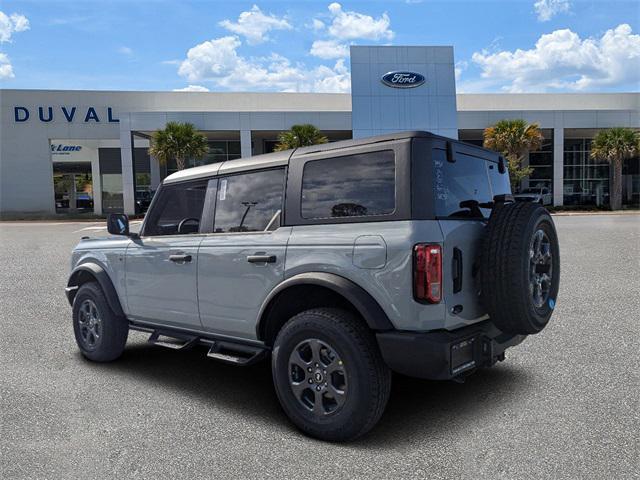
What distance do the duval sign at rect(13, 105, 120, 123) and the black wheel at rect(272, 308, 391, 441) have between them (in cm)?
3937

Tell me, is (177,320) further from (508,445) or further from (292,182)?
(508,445)

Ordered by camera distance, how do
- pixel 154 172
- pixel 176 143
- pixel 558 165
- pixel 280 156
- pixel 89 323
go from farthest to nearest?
pixel 154 172, pixel 558 165, pixel 176 143, pixel 89 323, pixel 280 156

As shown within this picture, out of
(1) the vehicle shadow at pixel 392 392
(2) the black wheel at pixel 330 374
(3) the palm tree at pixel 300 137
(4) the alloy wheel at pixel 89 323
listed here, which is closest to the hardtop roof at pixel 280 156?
(2) the black wheel at pixel 330 374

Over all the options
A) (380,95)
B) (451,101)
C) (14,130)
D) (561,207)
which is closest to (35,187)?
(14,130)

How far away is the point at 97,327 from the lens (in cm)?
514

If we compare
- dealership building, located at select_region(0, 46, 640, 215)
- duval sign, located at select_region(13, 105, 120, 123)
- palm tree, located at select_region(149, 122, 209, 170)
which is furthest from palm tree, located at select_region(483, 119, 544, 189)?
duval sign, located at select_region(13, 105, 120, 123)

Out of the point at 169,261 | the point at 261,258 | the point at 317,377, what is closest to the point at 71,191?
the point at 169,261

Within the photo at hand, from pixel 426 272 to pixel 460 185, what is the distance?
34.3 inches

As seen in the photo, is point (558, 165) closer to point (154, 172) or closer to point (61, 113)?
point (154, 172)

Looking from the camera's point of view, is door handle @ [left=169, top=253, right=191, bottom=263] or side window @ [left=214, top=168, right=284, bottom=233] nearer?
side window @ [left=214, top=168, right=284, bottom=233]

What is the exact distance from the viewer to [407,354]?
3018mm

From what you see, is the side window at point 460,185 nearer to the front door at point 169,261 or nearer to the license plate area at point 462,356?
the license plate area at point 462,356

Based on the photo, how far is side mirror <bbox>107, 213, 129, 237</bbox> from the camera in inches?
184

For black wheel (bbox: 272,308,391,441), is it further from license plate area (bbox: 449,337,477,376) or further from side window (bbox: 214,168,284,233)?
side window (bbox: 214,168,284,233)
